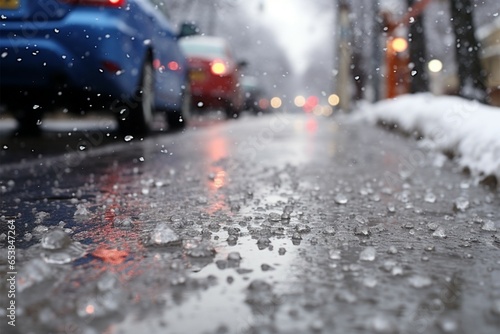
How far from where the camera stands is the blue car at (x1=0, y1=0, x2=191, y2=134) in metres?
4.65

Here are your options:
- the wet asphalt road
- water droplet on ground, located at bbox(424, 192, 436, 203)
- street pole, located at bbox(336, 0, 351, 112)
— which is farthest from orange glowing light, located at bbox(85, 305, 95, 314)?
street pole, located at bbox(336, 0, 351, 112)

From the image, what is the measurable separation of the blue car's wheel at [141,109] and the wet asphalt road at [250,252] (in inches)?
77.8

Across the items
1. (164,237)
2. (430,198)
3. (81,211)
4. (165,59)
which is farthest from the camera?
(165,59)

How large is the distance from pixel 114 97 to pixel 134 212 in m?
2.84

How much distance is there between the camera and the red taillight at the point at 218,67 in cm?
1138

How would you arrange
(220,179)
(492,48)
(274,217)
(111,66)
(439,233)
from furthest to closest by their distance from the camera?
(492,48) < (111,66) < (220,179) < (274,217) < (439,233)

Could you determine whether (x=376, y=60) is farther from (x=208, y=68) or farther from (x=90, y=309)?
(x=90, y=309)

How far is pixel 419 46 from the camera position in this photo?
13344 mm

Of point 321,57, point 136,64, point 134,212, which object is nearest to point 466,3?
point 136,64

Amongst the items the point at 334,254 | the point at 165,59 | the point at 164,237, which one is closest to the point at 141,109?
the point at 165,59

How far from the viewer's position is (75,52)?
15.6ft

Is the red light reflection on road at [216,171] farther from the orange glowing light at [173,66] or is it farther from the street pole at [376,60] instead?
the street pole at [376,60]

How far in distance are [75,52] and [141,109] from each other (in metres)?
1.32

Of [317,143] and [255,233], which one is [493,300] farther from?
[317,143]
